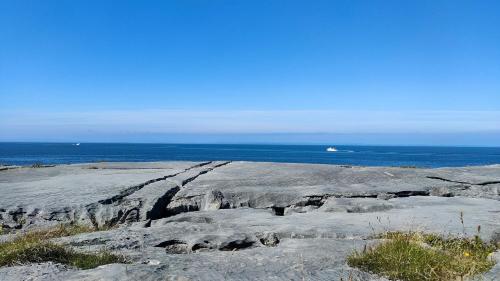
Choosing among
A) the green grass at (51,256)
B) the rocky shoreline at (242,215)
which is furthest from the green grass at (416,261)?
the green grass at (51,256)

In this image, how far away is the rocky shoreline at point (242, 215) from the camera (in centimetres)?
470

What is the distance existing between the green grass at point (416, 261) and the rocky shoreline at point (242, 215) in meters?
0.17

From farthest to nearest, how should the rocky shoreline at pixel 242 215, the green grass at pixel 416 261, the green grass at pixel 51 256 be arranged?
1. the green grass at pixel 51 256
2. the rocky shoreline at pixel 242 215
3. the green grass at pixel 416 261

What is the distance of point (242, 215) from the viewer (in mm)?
7832

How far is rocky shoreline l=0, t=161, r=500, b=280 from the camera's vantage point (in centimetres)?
470

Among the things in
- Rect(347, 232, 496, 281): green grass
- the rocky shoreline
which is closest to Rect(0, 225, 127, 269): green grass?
the rocky shoreline

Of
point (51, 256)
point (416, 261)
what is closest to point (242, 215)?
point (51, 256)

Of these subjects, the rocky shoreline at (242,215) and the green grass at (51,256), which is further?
the green grass at (51,256)

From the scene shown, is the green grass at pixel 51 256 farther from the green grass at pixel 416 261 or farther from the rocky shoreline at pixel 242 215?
the green grass at pixel 416 261

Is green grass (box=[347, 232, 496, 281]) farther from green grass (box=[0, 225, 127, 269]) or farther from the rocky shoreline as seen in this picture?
green grass (box=[0, 225, 127, 269])

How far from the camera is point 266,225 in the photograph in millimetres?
6801

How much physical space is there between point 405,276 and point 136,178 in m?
8.83

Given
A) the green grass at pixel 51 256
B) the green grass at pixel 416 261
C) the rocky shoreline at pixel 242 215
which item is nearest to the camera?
the green grass at pixel 416 261

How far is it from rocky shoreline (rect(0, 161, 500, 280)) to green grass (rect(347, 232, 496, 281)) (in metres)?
0.17
